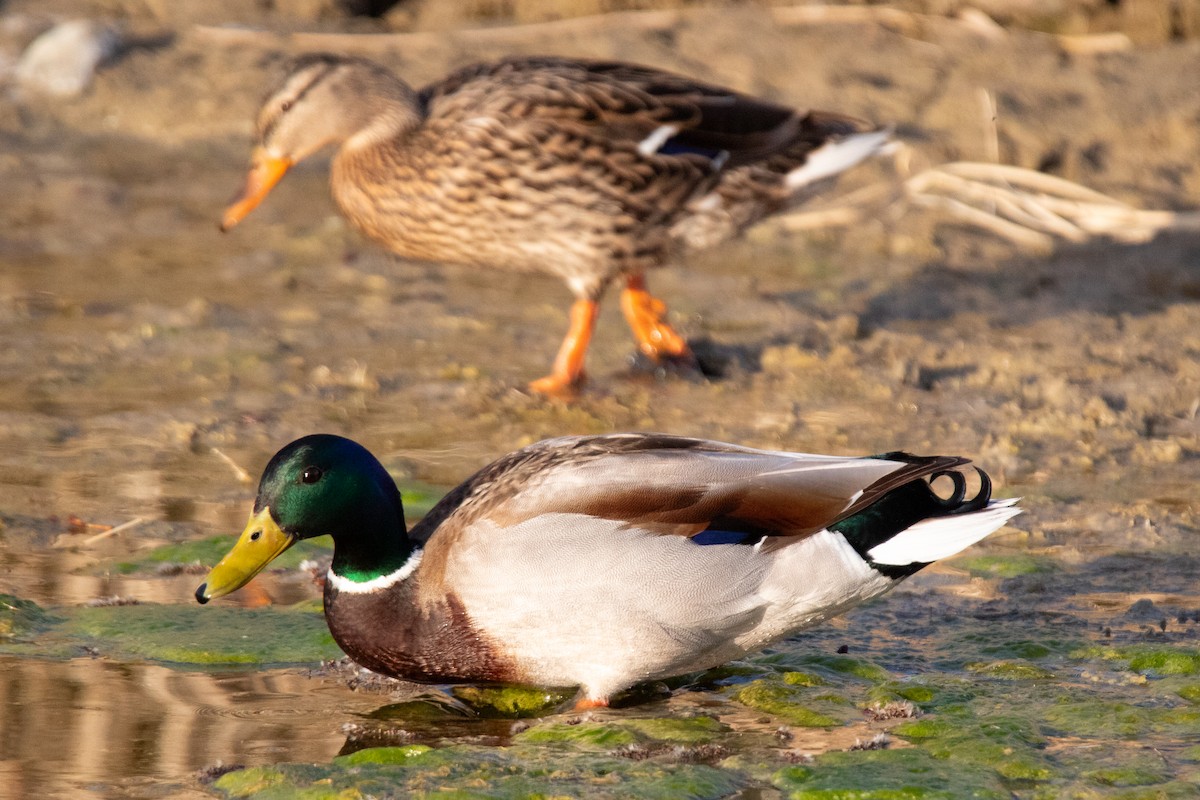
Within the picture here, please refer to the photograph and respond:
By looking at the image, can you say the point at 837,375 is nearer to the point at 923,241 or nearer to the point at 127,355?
the point at 923,241

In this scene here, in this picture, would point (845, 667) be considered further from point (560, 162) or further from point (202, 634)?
point (560, 162)

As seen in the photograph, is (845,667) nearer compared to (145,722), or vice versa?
(145,722)

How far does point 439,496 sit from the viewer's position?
536 cm

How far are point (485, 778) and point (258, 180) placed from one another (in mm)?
3788

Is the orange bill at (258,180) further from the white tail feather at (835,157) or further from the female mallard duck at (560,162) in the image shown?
the white tail feather at (835,157)

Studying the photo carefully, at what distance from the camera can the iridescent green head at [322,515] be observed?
389 cm

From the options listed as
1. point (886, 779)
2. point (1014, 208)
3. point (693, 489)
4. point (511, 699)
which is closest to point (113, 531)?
point (511, 699)

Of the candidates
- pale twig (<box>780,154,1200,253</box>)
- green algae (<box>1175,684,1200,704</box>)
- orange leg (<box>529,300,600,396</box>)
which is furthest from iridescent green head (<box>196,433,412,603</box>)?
pale twig (<box>780,154,1200,253</box>)

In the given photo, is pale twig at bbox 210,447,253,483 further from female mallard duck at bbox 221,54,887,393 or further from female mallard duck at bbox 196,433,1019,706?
female mallard duck at bbox 196,433,1019,706

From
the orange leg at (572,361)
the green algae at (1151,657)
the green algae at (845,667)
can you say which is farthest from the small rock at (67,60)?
the green algae at (1151,657)

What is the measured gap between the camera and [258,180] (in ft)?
22.2

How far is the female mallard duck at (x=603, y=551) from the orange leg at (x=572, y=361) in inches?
91.8

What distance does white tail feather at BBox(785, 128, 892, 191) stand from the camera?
6.68 meters

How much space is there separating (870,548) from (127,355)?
373 cm
